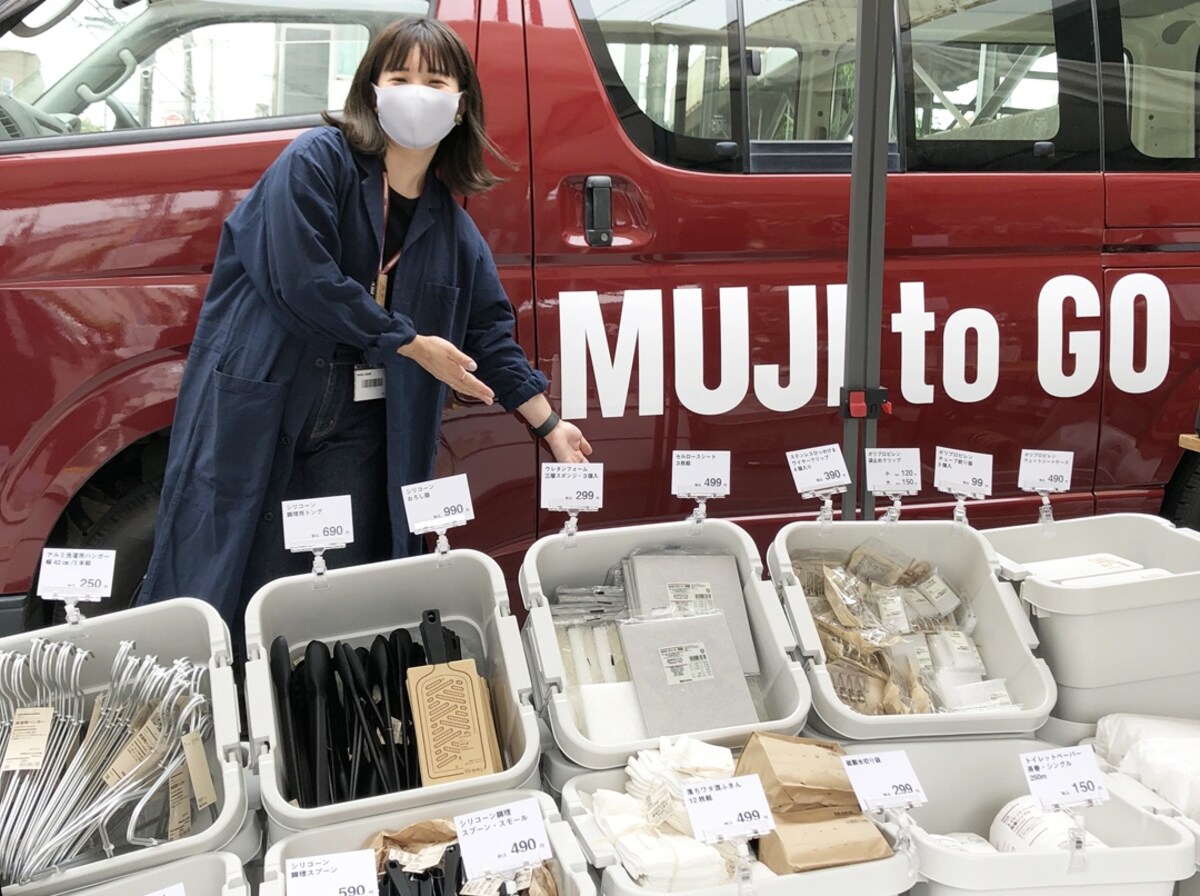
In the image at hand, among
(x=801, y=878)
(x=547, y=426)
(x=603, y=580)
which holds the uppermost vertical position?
(x=547, y=426)

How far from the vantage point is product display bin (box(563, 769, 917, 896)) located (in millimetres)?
1252

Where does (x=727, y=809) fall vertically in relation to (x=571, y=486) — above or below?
below

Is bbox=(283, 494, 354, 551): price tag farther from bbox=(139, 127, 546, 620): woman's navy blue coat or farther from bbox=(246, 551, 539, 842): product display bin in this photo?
bbox=(139, 127, 546, 620): woman's navy blue coat

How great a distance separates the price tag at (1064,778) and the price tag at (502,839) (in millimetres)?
700

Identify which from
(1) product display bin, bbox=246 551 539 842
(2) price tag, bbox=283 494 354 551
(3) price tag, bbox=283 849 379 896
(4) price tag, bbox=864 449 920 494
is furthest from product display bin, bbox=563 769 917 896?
(4) price tag, bbox=864 449 920 494

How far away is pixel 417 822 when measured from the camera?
4.51 feet

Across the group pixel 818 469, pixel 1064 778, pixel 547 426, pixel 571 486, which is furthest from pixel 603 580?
pixel 1064 778

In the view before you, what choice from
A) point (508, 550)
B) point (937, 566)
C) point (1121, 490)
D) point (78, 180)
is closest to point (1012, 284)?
point (1121, 490)

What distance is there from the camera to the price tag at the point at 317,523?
1632mm

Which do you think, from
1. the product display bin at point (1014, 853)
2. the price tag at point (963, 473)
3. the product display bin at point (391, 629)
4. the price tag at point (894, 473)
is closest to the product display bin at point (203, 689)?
the product display bin at point (391, 629)

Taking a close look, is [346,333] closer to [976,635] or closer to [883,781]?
[883,781]

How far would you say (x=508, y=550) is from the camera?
8.18ft

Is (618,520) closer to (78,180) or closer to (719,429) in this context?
(719,429)

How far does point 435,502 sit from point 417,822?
20.7 inches
